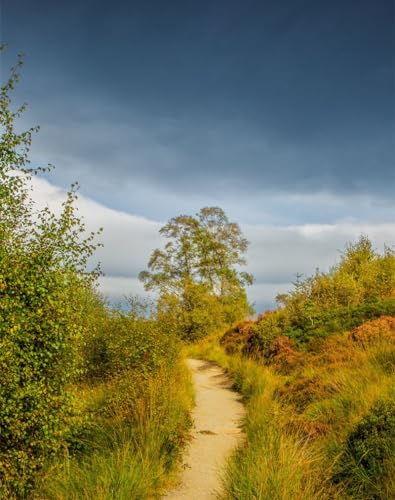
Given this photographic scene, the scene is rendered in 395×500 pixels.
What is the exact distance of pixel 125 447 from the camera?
7496mm

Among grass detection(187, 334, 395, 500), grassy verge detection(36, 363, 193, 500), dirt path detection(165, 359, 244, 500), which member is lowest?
dirt path detection(165, 359, 244, 500)

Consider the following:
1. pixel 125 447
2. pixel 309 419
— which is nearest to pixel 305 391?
pixel 309 419

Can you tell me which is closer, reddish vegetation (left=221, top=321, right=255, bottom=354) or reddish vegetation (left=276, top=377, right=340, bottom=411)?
reddish vegetation (left=276, top=377, right=340, bottom=411)

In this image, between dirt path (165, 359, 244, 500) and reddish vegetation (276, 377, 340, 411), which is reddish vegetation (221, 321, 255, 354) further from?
reddish vegetation (276, 377, 340, 411)

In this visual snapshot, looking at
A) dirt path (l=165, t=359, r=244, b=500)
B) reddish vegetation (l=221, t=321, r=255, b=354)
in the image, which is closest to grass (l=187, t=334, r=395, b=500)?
dirt path (l=165, t=359, r=244, b=500)

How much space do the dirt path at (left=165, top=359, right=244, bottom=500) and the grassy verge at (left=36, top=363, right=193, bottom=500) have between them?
12.1 inches

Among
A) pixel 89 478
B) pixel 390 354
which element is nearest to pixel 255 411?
pixel 390 354

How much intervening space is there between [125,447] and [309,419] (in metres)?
3.71

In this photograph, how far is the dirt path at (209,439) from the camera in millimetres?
7234

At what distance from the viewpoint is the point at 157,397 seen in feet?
31.5

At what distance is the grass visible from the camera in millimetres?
6031

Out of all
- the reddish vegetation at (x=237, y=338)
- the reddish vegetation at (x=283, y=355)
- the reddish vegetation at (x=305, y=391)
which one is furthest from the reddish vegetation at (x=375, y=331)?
the reddish vegetation at (x=237, y=338)

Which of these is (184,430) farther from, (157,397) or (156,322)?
(156,322)

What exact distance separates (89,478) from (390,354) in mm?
7647
